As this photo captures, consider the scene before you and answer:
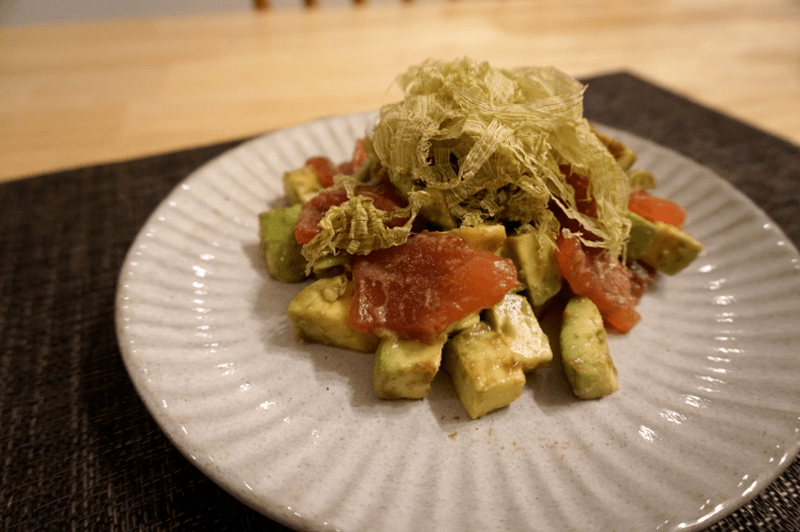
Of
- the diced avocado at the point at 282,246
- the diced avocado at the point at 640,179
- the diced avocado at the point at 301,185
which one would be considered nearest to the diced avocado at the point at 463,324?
the diced avocado at the point at 282,246

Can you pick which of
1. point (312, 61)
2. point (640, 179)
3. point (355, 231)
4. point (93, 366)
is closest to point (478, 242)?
point (355, 231)

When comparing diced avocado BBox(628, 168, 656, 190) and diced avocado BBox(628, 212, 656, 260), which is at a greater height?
diced avocado BBox(628, 168, 656, 190)

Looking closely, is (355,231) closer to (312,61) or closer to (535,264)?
(535,264)

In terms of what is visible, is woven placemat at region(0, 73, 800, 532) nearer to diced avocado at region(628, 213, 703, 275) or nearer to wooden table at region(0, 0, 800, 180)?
wooden table at region(0, 0, 800, 180)

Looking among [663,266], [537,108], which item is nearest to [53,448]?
[537,108]

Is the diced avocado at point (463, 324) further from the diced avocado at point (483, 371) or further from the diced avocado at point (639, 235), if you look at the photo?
the diced avocado at point (639, 235)

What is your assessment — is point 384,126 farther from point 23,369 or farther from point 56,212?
point 56,212

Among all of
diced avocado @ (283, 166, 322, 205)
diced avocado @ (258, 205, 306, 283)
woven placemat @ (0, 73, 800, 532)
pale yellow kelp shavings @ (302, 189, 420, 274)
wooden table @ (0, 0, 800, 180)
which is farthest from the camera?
wooden table @ (0, 0, 800, 180)

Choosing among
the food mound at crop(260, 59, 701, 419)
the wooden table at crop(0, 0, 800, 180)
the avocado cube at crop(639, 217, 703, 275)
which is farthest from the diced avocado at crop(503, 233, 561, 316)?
the wooden table at crop(0, 0, 800, 180)
